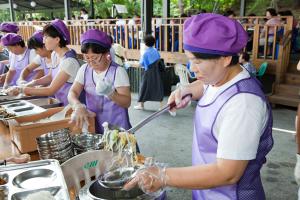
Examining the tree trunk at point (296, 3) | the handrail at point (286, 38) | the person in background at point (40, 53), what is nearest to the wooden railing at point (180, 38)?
the handrail at point (286, 38)

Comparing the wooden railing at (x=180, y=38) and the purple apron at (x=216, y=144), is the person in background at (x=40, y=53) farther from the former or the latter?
the wooden railing at (x=180, y=38)

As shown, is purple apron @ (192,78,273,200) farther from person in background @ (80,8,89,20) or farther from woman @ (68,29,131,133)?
person in background @ (80,8,89,20)

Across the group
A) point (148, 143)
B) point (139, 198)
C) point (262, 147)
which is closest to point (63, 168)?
point (139, 198)

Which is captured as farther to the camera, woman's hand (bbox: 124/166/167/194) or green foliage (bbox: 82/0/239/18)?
green foliage (bbox: 82/0/239/18)

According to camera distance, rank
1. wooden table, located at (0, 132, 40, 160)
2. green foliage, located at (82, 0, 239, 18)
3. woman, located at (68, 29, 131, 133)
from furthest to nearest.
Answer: green foliage, located at (82, 0, 239, 18), woman, located at (68, 29, 131, 133), wooden table, located at (0, 132, 40, 160)

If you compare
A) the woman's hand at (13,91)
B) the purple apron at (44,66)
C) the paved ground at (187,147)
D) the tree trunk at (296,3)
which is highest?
the tree trunk at (296,3)

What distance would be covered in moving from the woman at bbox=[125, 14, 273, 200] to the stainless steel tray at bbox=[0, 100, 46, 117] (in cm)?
139

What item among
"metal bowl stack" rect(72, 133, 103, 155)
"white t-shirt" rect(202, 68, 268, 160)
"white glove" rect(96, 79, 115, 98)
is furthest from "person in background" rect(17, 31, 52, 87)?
"white t-shirt" rect(202, 68, 268, 160)

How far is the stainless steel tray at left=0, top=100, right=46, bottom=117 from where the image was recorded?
2237 millimetres

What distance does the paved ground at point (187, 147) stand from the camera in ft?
10.4

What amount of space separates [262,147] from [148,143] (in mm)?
3320

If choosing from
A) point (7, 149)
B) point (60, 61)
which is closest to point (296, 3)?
point (60, 61)

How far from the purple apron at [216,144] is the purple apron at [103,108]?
1.13 metres

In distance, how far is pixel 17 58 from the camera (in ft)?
12.7
